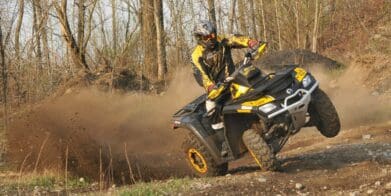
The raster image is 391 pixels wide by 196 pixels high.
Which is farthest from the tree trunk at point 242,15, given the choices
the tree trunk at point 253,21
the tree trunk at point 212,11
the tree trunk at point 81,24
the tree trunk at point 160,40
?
the tree trunk at point 81,24

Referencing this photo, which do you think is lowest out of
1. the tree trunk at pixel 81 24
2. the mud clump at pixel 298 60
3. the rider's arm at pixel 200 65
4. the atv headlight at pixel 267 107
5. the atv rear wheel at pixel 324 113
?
the atv rear wheel at pixel 324 113

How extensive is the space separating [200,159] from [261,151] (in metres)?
1.41

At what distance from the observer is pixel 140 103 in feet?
54.5

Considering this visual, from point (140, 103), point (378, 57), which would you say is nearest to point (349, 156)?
point (140, 103)

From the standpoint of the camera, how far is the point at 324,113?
790 centimetres

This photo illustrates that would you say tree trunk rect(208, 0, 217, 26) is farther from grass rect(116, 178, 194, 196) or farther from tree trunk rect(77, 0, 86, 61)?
grass rect(116, 178, 194, 196)

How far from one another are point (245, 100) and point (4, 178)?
19.3ft

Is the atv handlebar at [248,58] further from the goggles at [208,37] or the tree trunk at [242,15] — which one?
the tree trunk at [242,15]

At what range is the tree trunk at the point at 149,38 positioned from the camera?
68.4 ft

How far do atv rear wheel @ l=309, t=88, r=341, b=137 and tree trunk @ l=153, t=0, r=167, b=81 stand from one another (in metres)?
12.4

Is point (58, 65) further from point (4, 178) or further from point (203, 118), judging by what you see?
point (203, 118)

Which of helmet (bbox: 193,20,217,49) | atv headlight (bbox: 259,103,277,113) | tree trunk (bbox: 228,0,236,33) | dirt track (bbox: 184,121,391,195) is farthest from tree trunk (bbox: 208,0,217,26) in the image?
atv headlight (bbox: 259,103,277,113)

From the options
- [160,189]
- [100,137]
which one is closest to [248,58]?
[160,189]

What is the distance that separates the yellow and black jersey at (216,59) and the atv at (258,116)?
0.50 metres
